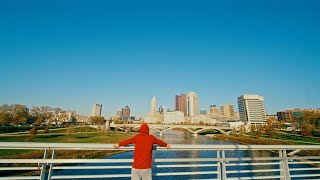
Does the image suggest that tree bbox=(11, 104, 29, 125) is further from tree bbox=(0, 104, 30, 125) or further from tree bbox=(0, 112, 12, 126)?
tree bbox=(0, 112, 12, 126)

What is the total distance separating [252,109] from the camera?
6806 inches

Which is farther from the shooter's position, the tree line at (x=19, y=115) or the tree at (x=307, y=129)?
the tree line at (x=19, y=115)

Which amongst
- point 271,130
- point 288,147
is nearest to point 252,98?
point 271,130

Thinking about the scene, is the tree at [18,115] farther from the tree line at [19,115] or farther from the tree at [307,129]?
the tree at [307,129]

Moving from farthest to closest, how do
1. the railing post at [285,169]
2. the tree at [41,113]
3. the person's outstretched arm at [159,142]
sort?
the tree at [41,113] → the railing post at [285,169] → the person's outstretched arm at [159,142]

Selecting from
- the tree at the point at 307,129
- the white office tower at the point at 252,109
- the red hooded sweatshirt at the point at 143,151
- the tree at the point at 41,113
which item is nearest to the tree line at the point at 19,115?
the tree at the point at 41,113

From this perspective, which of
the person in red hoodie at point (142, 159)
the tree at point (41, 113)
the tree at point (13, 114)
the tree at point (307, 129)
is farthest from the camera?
the tree at point (41, 113)

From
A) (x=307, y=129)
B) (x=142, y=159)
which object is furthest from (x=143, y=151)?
(x=307, y=129)

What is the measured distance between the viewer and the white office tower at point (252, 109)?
6752 inches

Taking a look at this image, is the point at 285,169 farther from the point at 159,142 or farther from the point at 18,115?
the point at 18,115

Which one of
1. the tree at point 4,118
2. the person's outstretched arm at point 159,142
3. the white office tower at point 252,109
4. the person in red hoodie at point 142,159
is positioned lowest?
the person in red hoodie at point 142,159

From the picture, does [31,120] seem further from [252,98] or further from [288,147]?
[252,98]

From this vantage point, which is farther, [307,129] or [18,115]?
[18,115]

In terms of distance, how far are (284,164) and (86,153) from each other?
28.2 metres
